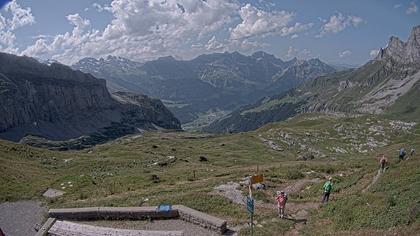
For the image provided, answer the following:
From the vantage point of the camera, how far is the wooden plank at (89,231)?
28.4 metres

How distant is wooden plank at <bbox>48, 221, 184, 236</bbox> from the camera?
28369 mm

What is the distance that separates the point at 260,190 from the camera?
41.8m

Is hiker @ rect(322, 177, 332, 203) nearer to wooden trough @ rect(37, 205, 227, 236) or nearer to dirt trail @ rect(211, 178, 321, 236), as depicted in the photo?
dirt trail @ rect(211, 178, 321, 236)

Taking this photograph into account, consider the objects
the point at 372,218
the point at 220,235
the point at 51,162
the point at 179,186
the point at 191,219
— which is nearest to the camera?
the point at 372,218

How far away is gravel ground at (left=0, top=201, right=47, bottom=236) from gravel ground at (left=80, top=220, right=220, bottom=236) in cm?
626

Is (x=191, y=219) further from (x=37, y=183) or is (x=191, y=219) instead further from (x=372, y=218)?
(x=37, y=183)

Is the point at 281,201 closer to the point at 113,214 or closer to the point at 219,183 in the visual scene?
the point at 113,214

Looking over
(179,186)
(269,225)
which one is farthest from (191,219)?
(179,186)

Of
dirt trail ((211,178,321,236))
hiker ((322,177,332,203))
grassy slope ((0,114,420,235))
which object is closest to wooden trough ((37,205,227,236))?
grassy slope ((0,114,420,235))

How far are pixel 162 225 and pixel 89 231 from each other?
189 inches

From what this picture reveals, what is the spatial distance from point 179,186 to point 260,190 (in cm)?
1067

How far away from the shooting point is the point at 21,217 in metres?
38.8

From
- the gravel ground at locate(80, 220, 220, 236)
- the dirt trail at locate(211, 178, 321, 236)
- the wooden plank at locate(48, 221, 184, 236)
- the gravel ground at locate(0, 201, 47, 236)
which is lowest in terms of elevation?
the gravel ground at locate(0, 201, 47, 236)

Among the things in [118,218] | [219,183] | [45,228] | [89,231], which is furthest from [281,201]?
[45,228]
